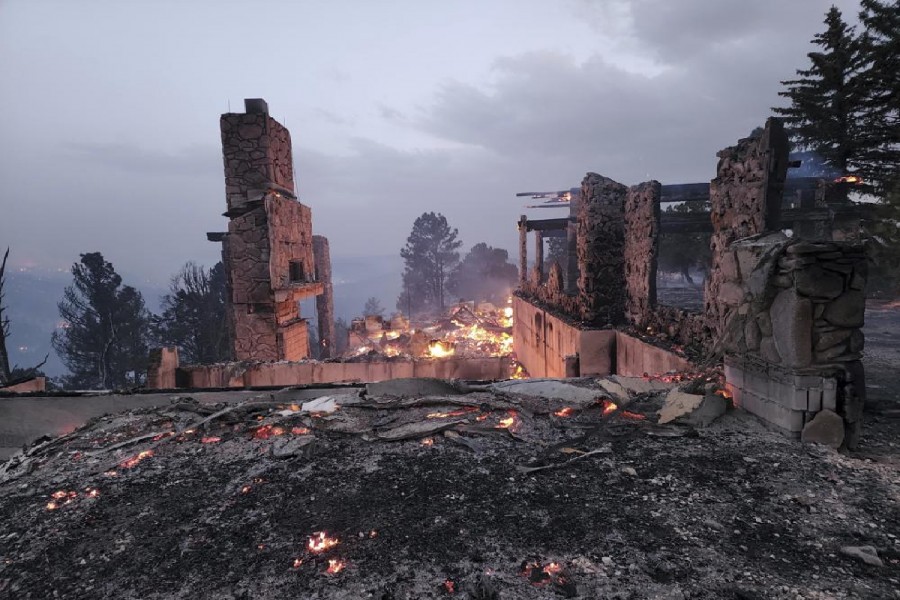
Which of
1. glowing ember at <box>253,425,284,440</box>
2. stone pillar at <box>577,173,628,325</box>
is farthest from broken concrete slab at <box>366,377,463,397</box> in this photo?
stone pillar at <box>577,173,628,325</box>

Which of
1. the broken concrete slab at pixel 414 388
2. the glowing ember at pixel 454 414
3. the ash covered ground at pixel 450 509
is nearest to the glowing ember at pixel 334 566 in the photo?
the ash covered ground at pixel 450 509

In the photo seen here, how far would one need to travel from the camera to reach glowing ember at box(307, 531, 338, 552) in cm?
235

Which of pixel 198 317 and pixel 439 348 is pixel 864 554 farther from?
pixel 198 317

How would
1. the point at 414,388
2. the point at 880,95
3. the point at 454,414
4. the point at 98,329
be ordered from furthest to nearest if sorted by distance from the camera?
the point at 98,329, the point at 880,95, the point at 414,388, the point at 454,414

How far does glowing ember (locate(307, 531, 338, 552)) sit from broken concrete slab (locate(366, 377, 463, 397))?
2695mm

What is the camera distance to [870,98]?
55.0ft

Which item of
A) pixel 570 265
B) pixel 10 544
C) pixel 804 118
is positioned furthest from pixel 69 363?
pixel 804 118

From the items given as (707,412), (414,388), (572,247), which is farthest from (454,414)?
(572,247)

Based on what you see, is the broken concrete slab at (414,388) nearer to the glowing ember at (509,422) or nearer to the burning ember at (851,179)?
the glowing ember at (509,422)

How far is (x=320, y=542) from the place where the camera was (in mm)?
2400

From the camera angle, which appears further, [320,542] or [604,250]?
[604,250]

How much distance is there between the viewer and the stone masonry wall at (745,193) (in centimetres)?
561

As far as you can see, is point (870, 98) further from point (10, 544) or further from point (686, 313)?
point (10, 544)

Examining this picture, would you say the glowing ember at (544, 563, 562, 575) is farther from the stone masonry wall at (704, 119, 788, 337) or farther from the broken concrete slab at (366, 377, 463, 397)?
the stone masonry wall at (704, 119, 788, 337)
